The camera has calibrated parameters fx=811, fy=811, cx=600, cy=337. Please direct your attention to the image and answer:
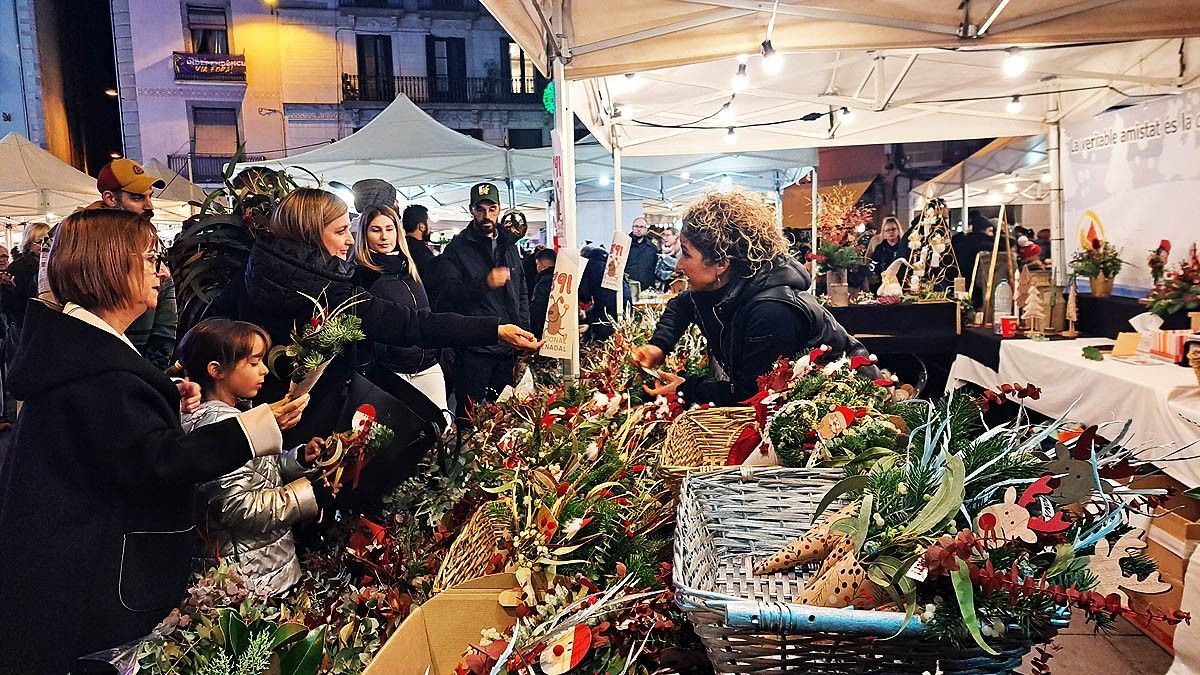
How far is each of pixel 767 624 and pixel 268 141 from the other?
19.4 meters

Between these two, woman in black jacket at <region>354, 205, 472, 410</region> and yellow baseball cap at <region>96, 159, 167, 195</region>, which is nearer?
woman in black jacket at <region>354, 205, 472, 410</region>

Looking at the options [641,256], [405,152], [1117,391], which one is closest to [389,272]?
[1117,391]

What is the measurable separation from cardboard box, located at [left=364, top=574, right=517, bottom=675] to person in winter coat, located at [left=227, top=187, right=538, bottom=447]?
0.83 metres

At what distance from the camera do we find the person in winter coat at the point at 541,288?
221 inches

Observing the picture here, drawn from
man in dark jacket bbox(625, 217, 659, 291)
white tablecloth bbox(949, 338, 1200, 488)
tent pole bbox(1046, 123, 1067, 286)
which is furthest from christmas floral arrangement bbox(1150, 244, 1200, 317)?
man in dark jacket bbox(625, 217, 659, 291)

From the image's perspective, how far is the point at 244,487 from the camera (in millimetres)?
1614

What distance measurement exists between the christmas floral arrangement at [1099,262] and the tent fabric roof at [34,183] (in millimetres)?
8770

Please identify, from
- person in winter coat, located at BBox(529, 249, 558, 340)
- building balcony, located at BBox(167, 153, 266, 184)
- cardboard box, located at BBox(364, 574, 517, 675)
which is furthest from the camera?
building balcony, located at BBox(167, 153, 266, 184)

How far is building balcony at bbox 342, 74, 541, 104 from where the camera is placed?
1856 cm

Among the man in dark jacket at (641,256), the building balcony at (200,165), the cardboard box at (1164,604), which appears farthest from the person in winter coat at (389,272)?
the building balcony at (200,165)

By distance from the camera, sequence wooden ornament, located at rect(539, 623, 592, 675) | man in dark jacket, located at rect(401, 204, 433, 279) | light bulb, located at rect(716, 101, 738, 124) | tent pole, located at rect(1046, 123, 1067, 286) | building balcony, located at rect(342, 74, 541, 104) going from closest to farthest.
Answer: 1. wooden ornament, located at rect(539, 623, 592, 675)
2. man in dark jacket, located at rect(401, 204, 433, 279)
3. light bulb, located at rect(716, 101, 738, 124)
4. tent pole, located at rect(1046, 123, 1067, 286)
5. building balcony, located at rect(342, 74, 541, 104)

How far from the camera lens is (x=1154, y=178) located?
450 cm

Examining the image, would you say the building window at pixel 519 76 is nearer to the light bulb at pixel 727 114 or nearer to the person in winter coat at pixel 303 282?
the light bulb at pixel 727 114

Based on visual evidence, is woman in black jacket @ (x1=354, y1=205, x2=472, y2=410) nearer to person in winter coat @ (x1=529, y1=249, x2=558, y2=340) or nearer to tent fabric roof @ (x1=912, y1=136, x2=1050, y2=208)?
person in winter coat @ (x1=529, y1=249, x2=558, y2=340)
